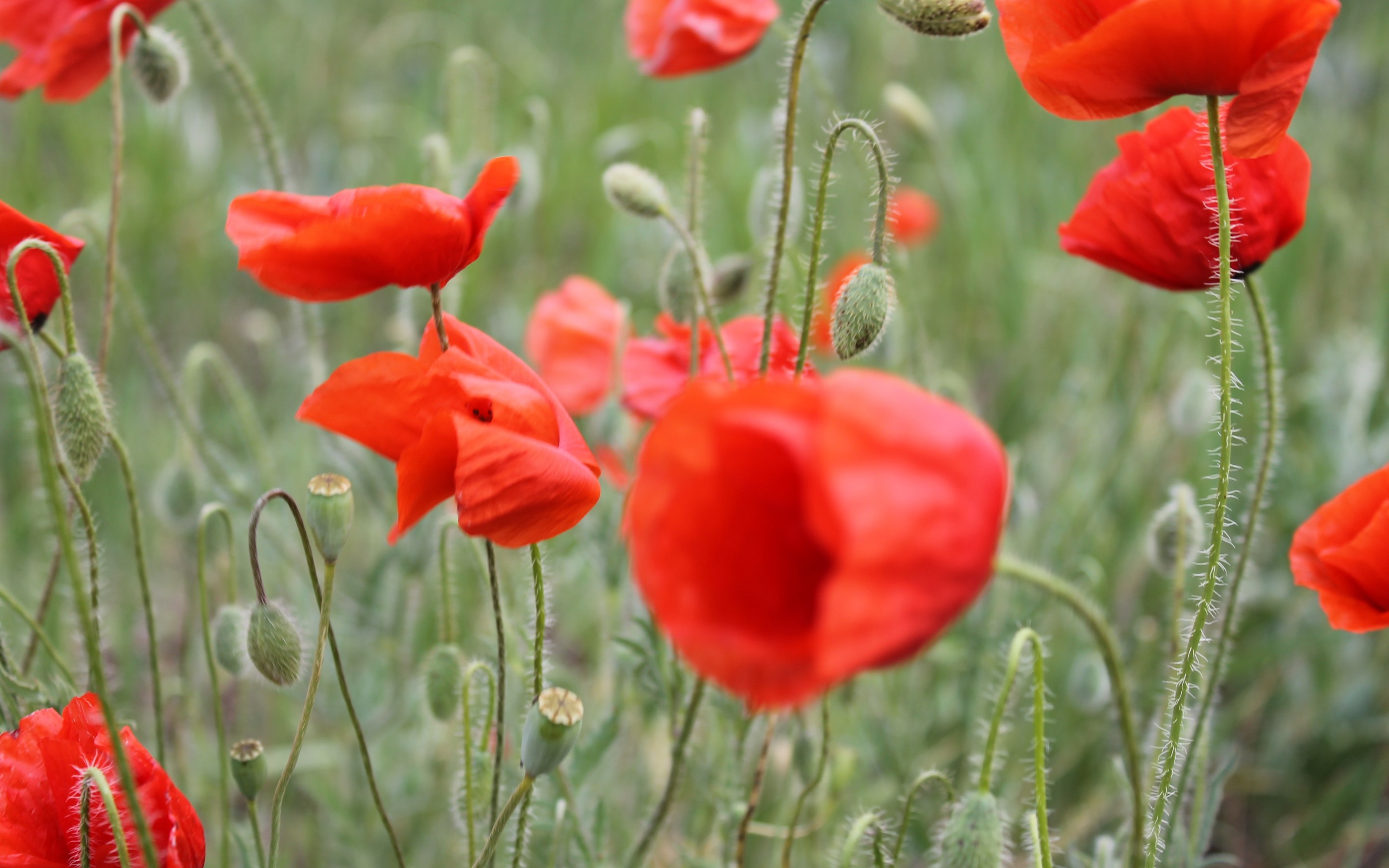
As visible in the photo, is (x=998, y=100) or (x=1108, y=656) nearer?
(x=1108, y=656)

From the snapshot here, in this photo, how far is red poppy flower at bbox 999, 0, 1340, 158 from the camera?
0.67m

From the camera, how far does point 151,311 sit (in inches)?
95.0

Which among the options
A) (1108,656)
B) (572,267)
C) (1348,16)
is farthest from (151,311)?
(1348,16)

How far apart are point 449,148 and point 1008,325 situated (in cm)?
128

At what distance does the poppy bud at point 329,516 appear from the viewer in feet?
2.50

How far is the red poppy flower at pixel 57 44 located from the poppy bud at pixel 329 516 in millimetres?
604

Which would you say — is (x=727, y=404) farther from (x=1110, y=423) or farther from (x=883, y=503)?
(x=1110, y=423)

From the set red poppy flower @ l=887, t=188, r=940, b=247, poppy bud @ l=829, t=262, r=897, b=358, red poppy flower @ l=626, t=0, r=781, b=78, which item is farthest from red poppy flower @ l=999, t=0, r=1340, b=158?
red poppy flower @ l=887, t=188, r=940, b=247

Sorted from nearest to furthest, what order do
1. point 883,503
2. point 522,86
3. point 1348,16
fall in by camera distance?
point 883,503 → point 522,86 → point 1348,16

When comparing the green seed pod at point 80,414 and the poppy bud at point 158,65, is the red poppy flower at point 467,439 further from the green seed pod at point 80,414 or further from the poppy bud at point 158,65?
the poppy bud at point 158,65

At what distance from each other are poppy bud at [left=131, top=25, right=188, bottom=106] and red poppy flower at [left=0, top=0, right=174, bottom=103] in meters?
0.03

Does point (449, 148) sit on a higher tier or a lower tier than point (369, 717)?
higher

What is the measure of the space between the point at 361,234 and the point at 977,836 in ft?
1.72

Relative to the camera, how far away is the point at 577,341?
1.44 meters
